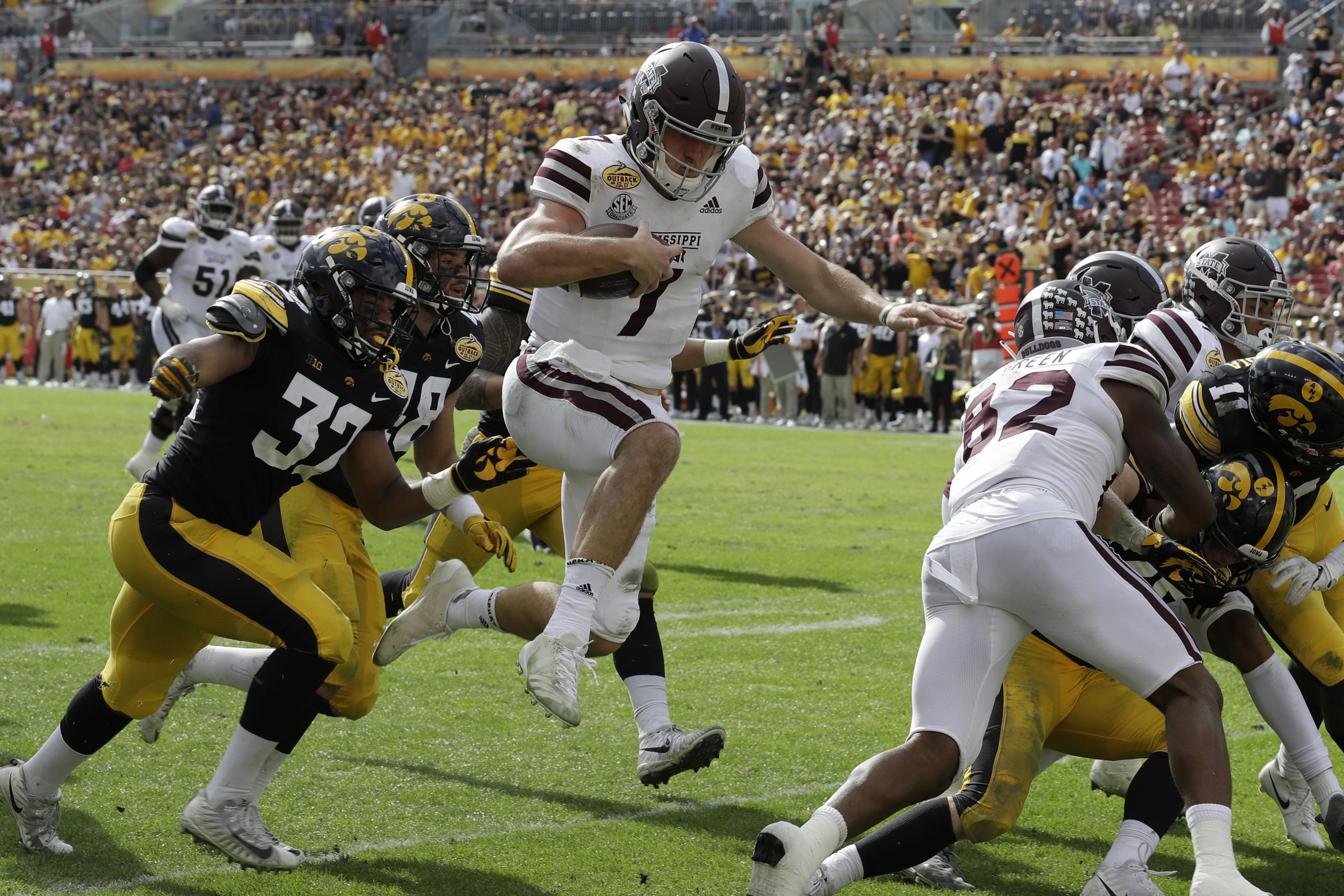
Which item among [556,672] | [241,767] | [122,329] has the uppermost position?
[556,672]

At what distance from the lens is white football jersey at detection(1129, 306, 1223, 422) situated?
14.9 feet

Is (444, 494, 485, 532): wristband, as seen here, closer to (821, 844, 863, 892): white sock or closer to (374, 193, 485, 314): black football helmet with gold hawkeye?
(374, 193, 485, 314): black football helmet with gold hawkeye

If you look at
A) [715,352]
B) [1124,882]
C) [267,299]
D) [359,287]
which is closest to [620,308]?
[359,287]

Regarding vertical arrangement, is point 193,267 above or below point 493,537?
below

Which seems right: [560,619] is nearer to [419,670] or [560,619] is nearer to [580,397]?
[580,397]


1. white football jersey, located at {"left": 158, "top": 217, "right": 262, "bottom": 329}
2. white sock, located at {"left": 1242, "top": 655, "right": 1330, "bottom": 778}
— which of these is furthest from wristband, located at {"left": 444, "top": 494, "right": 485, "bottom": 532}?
white football jersey, located at {"left": 158, "top": 217, "right": 262, "bottom": 329}

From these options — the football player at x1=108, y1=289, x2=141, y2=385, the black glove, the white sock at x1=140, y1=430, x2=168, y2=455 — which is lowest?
the football player at x1=108, y1=289, x2=141, y2=385

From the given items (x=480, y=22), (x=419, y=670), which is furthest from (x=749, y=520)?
(x=480, y=22)

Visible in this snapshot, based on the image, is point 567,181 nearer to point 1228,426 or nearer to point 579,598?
point 579,598

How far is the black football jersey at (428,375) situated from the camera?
470 centimetres

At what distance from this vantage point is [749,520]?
1044 centimetres

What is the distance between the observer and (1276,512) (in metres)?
3.83

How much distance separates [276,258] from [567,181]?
807cm

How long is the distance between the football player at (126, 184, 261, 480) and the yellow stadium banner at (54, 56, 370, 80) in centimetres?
2536
